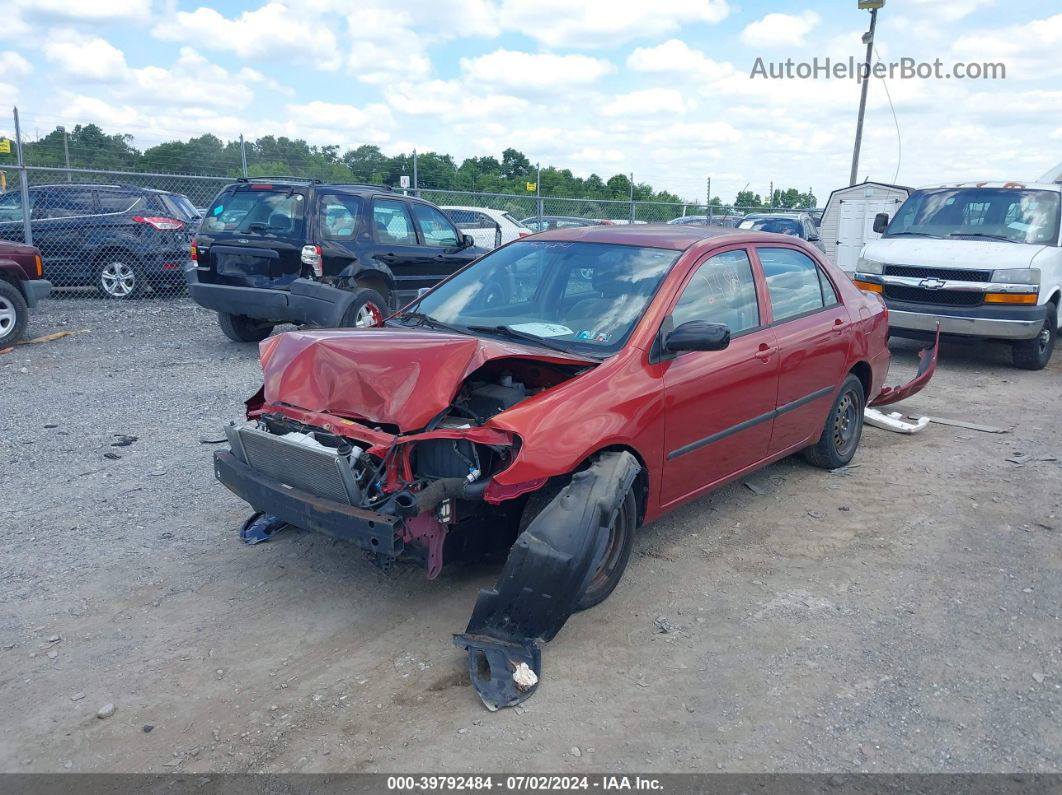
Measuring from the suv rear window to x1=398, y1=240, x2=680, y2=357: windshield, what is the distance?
4358mm

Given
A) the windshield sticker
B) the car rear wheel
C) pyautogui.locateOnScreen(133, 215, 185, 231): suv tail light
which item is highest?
pyautogui.locateOnScreen(133, 215, 185, 231): suv tail light

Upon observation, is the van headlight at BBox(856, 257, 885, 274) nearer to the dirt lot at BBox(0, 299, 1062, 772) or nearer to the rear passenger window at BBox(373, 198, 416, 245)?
the dirt lot at BBox(0, 299, 1062, 772)

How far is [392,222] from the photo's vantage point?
10.0 m

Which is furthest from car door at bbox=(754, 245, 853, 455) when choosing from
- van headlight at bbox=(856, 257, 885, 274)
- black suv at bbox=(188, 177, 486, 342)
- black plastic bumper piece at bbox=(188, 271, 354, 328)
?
van headlight at bbox=(856, 257, 885, 274)

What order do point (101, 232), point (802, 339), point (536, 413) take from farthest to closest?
point (101, 232)
point (802, 339)
point (536, 413)

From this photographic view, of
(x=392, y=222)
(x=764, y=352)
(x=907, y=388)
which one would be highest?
(x=392, y=222)

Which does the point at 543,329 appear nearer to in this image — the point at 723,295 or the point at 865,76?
the point at 723,295

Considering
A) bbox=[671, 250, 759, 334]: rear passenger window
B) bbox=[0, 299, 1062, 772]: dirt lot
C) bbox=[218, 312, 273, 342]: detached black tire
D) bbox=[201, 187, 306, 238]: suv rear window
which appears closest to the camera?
bbox=[0, 299, 1062, 772]: dirt lot

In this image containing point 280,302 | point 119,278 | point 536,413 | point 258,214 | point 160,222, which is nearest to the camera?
point 536,413

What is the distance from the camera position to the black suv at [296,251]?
8922 millimetres

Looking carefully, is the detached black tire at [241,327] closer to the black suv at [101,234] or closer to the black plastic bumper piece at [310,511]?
the black suv at [101,234]

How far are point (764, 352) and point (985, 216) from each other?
702 centimetres

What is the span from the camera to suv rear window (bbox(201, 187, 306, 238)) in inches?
356

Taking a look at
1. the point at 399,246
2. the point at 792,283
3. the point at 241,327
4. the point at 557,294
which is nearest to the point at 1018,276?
the point at 792,283
